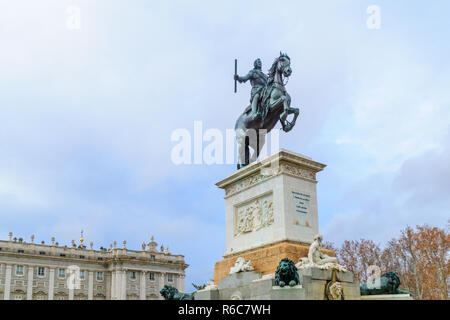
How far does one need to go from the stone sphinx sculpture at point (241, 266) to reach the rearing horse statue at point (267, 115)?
12.4 ft

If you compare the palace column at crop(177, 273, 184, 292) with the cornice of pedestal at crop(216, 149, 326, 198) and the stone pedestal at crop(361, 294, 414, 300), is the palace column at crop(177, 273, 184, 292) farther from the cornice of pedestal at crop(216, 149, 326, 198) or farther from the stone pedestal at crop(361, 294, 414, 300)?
the stone pedestal at crop(361, 294, 414, 300)

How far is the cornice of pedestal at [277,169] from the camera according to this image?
537 inches

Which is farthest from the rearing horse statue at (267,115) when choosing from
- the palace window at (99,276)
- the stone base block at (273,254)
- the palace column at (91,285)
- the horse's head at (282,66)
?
the palace window at (99,276)

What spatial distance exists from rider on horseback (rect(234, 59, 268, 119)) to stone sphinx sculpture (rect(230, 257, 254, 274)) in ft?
16.3

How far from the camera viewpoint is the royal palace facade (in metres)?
81.2

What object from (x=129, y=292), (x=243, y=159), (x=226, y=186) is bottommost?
(x=129, y=292)

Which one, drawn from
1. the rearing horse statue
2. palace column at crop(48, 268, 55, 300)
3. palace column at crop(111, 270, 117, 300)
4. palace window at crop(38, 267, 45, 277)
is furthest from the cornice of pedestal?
palace column at crop(111, 270, 117, 300)

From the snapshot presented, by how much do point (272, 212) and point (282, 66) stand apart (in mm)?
4970

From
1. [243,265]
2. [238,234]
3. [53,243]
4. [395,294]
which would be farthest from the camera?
[53,243]

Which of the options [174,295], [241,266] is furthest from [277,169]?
[174,295]
